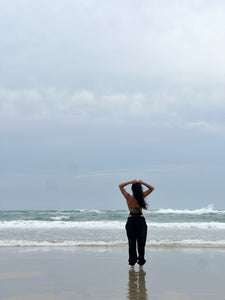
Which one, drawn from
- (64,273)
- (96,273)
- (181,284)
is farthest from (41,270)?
(181,284)

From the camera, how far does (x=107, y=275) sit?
21.4 ft

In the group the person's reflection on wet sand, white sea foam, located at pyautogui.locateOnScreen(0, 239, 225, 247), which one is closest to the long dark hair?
the person's reflection on wet sand

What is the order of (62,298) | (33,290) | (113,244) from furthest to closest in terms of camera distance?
A: (113,244) < (33,290) < (62,298)

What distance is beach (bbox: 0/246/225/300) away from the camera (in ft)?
17.2

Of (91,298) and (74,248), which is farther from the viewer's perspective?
(74,248)

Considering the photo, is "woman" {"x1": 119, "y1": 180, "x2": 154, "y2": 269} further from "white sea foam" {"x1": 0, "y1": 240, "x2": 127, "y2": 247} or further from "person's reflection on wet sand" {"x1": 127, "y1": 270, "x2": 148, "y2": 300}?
"white sea foam" {"x1": 0, "y1": 240, "x2": 127, "y2": 247}

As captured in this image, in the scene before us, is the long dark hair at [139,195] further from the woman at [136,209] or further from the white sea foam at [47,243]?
the white sea foam at [47,243]

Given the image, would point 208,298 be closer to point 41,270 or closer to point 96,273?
point 96,273

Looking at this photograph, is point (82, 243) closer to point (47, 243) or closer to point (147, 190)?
point (47, 243)

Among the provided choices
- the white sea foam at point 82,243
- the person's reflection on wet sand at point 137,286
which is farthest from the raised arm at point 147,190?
the white sea foam at point 82,243

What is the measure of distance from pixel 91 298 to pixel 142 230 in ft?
6.18

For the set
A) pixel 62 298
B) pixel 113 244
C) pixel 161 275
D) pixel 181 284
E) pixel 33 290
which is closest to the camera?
pixel 62 298

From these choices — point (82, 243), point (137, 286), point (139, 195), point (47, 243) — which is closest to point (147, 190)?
point (139, 195)

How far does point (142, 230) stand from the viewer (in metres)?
6.57
